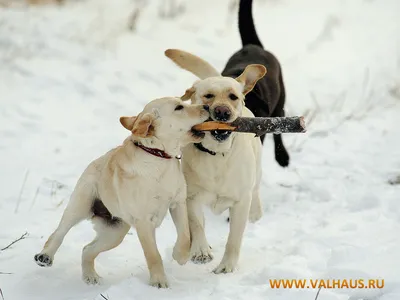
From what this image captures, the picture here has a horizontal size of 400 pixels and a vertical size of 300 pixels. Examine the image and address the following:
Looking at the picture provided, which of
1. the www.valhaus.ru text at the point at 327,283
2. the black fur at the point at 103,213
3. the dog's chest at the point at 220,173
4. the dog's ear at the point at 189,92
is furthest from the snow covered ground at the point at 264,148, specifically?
the dog's ear at the point at 189,92

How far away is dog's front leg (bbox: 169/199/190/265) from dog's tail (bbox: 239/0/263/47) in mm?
3218

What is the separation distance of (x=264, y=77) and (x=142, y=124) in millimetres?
2656

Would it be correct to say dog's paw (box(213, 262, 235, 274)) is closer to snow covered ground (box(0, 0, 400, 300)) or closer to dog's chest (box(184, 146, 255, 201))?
snow covered ground (box(0, 0, 400, 300))

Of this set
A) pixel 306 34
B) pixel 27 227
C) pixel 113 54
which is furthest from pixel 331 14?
pixel 27 227

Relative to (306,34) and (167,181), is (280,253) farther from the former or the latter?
(306,34)

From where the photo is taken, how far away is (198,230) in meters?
4.43

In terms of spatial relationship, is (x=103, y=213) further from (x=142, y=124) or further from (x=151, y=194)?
(x=142, y=124)

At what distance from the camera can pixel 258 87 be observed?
6.29m

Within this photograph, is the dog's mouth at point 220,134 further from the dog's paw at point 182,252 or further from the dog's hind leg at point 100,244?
the dog's hind leg at point 100,244

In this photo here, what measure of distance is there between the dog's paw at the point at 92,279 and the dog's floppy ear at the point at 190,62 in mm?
1641

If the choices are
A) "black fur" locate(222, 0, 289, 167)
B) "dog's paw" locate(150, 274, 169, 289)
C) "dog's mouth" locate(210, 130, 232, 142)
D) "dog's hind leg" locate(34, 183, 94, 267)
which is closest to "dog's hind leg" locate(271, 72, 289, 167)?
"black fur" locate(222, 0, 289, 167)

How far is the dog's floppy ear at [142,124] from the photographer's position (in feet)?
13.2

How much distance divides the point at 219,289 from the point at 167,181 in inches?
28.0

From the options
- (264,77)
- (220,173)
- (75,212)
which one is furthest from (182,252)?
(264,77)
